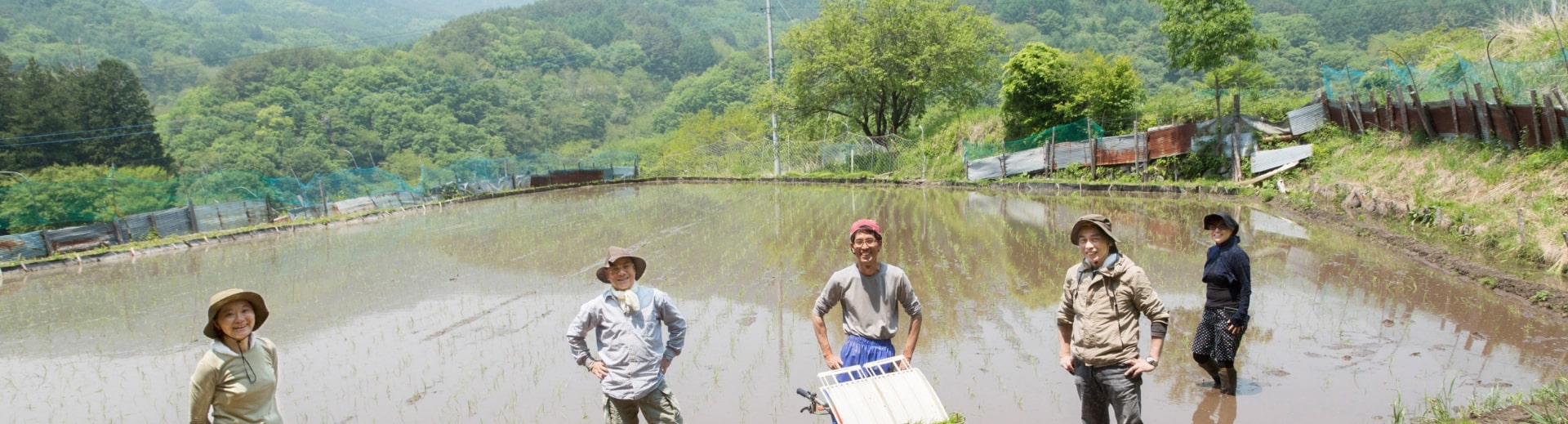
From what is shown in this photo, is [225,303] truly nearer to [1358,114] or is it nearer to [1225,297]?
[1225,297]

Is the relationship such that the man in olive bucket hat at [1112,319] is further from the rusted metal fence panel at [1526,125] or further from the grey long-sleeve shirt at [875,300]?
the rusted metal fence panel at [1526,125]

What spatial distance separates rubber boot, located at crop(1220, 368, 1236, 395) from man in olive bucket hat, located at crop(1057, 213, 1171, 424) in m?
1.94

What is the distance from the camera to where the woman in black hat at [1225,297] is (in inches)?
214

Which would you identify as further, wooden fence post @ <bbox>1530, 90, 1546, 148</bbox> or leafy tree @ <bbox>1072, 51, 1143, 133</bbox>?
leafy tree @ <bbox>1072, 51, 1143, 133</bbox>

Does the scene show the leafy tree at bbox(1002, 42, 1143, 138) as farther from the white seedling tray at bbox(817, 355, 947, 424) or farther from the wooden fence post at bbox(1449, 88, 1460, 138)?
the white seedling tray at bbox(817, 355, 947, 424)

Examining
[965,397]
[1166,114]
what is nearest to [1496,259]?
[965,397]

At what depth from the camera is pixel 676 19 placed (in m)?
152

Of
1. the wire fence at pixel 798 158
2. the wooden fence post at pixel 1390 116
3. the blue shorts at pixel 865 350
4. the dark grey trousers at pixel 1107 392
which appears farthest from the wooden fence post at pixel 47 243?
the wooden fence post at pixel 1390 116

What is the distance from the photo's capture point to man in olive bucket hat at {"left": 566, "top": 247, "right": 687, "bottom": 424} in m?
4.39

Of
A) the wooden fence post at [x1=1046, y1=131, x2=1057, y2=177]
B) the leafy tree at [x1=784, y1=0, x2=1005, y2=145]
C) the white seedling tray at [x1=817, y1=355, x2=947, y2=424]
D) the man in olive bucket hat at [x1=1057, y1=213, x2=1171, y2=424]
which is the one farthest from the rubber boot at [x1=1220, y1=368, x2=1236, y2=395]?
the leafy tree at [x1=784, y1=0, x2=1005, y2=145]

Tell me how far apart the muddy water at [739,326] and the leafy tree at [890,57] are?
57.2ft

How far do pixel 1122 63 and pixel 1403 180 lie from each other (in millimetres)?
11468

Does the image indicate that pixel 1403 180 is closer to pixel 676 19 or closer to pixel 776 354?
pixel 776 354

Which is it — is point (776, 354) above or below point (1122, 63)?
below
